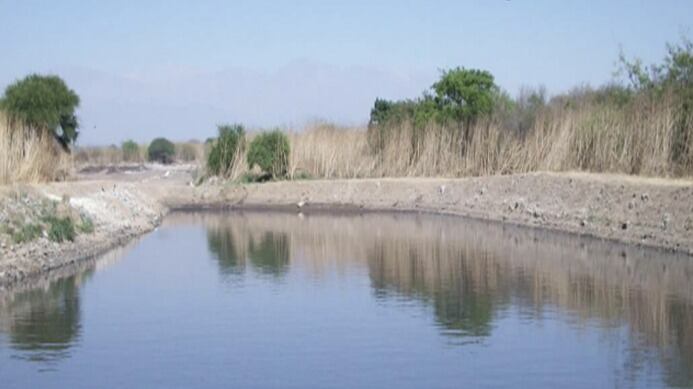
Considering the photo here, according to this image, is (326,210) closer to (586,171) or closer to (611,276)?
(586,171)

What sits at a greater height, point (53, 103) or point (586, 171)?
point (53, 103)

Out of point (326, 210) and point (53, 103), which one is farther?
point (53, 103)

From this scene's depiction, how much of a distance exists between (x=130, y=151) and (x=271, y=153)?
33.9 m

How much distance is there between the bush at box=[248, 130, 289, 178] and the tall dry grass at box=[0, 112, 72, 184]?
8.11 m

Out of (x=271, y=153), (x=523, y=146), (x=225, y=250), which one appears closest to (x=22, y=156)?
(x=225, y=250)

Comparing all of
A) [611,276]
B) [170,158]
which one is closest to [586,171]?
[611,276]

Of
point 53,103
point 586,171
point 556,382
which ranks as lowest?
point 556,382

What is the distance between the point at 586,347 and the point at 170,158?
62276 mm

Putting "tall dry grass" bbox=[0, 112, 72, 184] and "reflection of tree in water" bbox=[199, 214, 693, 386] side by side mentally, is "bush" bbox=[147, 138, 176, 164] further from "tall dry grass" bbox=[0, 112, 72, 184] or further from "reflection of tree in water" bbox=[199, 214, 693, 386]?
"reflection of tree in water" bbox=[199, 214, 693, 386]

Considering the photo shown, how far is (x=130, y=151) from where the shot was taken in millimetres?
70438

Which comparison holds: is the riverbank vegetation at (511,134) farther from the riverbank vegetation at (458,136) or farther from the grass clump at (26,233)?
the grass clump at (26,233)

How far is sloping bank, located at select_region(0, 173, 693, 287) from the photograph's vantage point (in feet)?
69.5

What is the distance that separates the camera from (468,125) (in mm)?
36406

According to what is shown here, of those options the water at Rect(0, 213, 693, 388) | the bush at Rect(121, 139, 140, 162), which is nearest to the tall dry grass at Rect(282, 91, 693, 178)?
the water at Rect(0, 213, 693, 388)
